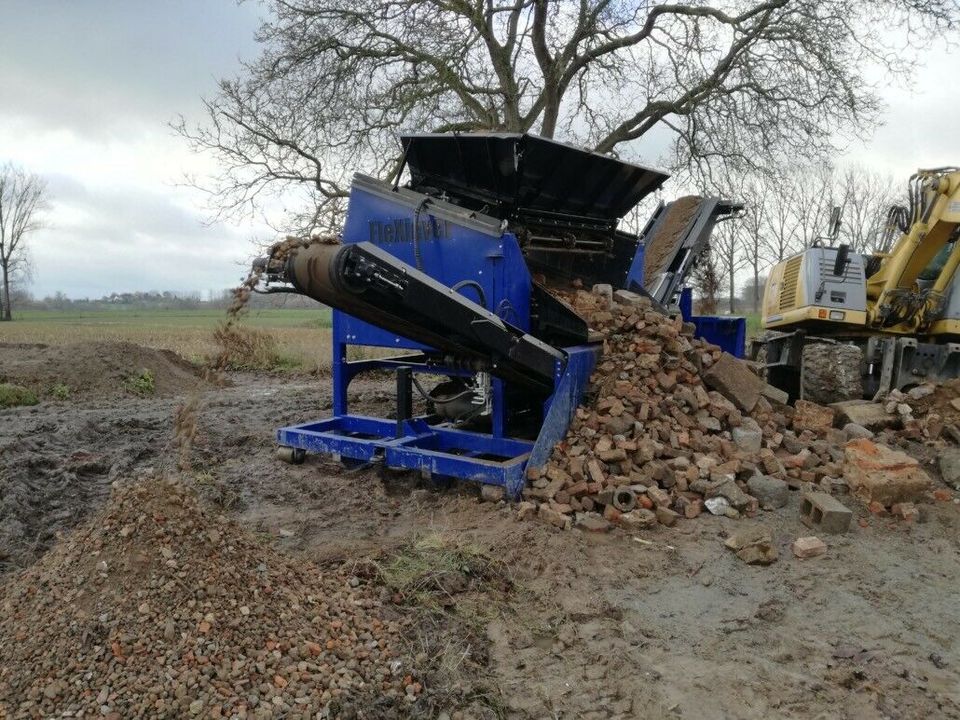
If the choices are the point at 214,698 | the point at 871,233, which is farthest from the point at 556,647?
the point at 871,233

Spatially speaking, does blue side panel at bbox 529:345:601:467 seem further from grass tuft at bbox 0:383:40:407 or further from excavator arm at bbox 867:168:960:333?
grass tuft at bbox 0:383:40:407

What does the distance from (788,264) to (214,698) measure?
7.98 meters

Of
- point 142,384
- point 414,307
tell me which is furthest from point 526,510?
point 142,384

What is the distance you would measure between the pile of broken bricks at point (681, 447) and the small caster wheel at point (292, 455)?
84.5 inches

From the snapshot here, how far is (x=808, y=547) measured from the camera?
379cm

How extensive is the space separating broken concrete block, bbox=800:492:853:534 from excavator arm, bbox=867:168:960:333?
398 centimetres

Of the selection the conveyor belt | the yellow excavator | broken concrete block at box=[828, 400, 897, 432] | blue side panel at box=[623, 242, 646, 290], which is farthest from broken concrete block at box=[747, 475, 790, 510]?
the yellow excavator

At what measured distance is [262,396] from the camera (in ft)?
33.1

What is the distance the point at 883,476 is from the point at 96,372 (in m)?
10.7

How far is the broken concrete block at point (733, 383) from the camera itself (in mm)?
5156

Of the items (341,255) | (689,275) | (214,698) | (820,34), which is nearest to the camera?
(214,698)

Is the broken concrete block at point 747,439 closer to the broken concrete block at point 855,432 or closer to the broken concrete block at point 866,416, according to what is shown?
the broken concrete block at point 855,432

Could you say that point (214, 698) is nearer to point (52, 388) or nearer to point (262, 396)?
point (262, 396)

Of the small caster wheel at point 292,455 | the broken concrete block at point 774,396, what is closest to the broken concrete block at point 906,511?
the broken concrete block at point 774,396
